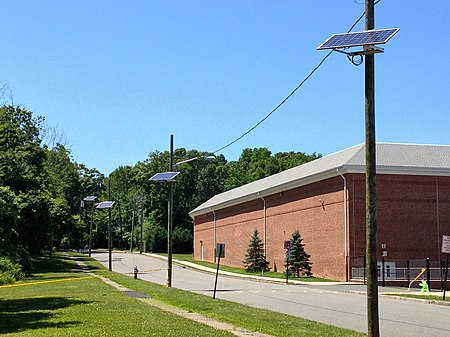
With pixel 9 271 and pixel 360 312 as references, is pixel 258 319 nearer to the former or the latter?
pixel 360 312

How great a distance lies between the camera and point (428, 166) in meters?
44.8

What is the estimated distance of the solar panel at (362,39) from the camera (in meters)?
11.0

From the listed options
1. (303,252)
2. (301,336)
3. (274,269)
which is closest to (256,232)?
(274,269)

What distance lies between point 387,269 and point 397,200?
16.0 feet

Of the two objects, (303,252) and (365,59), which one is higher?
(365,59)

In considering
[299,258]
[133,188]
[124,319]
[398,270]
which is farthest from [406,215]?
[133,188]

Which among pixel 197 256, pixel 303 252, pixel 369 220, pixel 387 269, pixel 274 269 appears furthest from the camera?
pixel 197 256

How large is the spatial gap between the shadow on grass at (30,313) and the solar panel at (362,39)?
8.56 m

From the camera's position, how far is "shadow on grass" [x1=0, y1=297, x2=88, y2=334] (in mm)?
14908

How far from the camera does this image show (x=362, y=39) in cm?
1121

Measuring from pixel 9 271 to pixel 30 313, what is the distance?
23.7m

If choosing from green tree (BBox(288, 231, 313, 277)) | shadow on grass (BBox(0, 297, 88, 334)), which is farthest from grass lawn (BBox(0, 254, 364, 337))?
green tree (BBox(288, 231, 313, 277))

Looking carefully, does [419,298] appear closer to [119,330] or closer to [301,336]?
[301,336]

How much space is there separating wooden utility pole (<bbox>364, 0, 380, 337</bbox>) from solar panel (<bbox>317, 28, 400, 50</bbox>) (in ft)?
0.67
